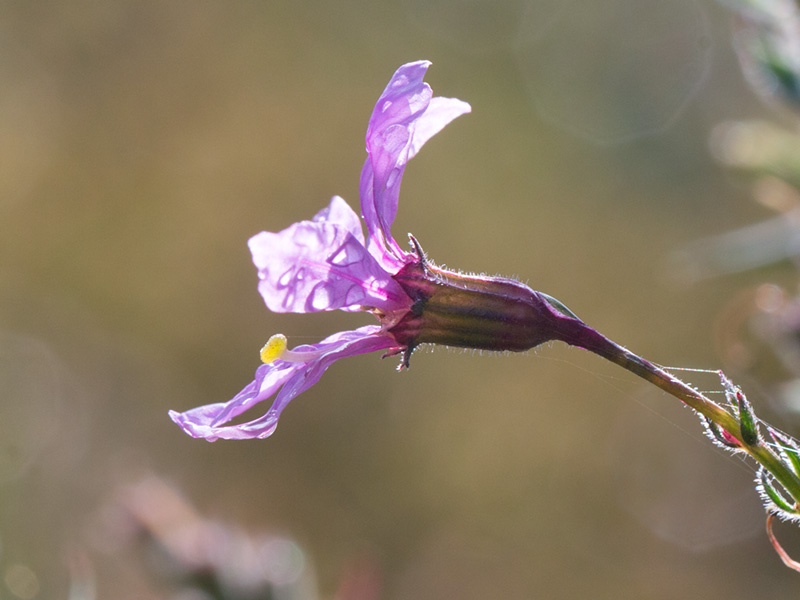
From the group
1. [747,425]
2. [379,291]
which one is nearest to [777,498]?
[747,425]

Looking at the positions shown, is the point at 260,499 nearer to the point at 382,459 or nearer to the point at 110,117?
the point at 382,459

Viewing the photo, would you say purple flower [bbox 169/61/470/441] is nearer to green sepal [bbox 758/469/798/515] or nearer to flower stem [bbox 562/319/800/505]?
flower stem [bbox 562/319/800/505]

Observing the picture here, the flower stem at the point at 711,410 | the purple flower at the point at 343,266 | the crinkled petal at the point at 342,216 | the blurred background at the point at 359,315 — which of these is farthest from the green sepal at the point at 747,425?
the blurred background at the point at 359,315

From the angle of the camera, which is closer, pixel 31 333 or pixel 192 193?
pixel 31 333

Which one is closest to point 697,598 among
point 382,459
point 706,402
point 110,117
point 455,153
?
point 382,459

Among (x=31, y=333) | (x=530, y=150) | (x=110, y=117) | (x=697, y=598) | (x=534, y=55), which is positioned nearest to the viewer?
(x=697, y=598)

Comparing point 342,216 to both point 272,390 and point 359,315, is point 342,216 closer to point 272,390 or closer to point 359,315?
point 272,390

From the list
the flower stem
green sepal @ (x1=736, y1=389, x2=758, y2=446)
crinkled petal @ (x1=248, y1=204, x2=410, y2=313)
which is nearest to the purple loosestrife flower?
crinkled petal @ (x1=248, y1=204, x2=410, y2=313)
